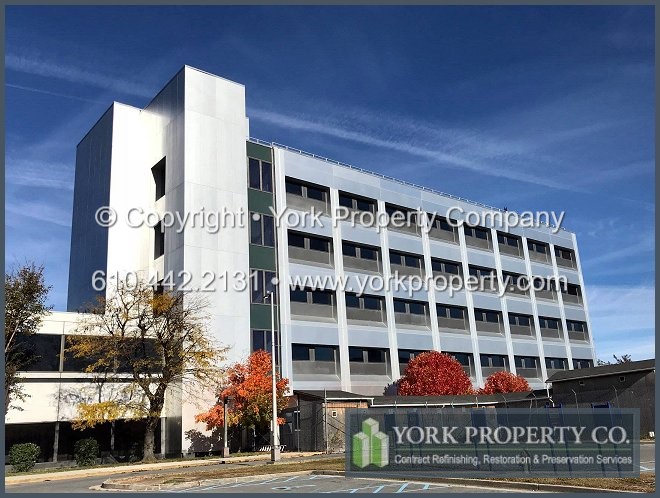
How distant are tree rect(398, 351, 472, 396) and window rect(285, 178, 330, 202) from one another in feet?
50.6

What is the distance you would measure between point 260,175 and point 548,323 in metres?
40.5

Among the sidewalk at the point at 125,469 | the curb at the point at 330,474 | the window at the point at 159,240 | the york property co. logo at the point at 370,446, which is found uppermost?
the window at the point at 159,240

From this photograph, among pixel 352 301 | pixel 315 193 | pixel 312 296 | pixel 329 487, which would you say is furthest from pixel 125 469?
pixel 315 193

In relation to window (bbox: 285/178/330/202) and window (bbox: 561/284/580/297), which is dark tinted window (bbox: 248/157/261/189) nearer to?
window (bbox: 285/178/330/202)

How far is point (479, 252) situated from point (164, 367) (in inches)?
1532

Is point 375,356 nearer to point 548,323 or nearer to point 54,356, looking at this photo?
point 54,356

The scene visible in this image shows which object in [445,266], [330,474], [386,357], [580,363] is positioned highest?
[445,266]

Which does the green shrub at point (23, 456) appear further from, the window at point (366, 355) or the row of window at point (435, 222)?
the row of window at point (435, 222)

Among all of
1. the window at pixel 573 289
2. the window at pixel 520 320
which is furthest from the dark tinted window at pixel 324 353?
the window at pixel 573 289

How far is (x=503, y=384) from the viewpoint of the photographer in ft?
186

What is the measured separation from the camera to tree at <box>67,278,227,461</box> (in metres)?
37.3

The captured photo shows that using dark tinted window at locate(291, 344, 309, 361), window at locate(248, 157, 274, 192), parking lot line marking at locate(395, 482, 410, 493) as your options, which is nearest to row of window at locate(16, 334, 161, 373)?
dark tinted window at locate(291, 344, 309, 361)

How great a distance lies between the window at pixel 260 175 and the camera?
49094 millimetres

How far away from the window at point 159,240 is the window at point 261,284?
7.23 meters
